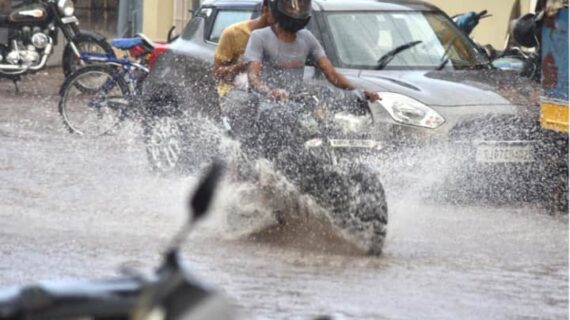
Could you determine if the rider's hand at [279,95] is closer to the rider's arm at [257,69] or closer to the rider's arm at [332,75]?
the rider's arm at [257,69]

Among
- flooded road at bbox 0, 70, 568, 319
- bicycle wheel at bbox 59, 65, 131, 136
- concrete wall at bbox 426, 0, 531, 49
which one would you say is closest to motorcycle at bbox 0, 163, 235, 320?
flooded road at bbox 0, 70, 568, 319

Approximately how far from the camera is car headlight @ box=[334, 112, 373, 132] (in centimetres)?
1043

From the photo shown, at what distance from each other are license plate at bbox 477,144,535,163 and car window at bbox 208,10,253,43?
2.72 m

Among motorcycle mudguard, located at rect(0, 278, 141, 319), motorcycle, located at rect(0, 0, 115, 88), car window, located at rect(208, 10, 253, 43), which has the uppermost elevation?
motorcycle mudguard, located at rect(0, 278, 141, 319)

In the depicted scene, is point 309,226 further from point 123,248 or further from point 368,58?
point 368,58

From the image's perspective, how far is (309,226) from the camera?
9.62m

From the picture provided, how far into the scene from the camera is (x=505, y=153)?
11.3 meters

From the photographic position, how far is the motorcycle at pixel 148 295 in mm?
2617

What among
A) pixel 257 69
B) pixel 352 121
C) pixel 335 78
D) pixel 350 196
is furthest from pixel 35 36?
pixel 350 196

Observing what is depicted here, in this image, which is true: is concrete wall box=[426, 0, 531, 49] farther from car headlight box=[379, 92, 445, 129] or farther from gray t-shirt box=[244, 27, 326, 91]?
gray t-shirt box=[244, 27, 326, 91]

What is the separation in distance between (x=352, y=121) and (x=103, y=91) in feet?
17.6

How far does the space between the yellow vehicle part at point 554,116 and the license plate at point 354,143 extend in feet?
3.76

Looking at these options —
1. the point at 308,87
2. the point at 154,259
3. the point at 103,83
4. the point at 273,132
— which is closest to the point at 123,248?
the point at 154,259

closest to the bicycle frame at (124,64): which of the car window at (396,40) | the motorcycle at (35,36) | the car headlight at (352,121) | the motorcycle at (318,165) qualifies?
the motorcycle at (35,36)
